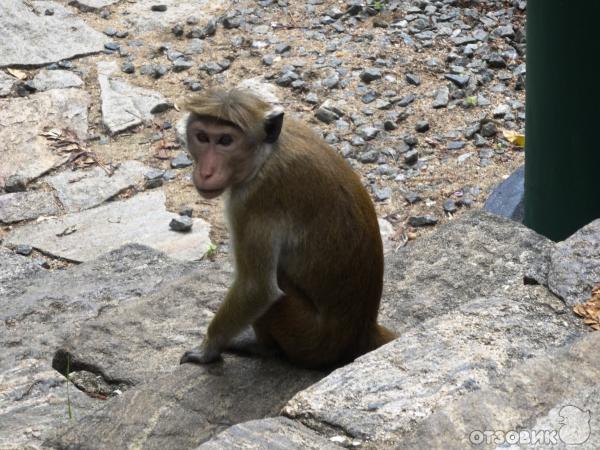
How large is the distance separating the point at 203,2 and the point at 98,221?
403 cm

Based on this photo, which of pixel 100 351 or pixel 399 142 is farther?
pixel 399 142

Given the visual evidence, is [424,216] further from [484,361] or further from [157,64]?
[484,361]

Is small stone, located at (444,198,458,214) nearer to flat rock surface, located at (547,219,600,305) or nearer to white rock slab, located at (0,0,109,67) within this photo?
flat rock surface, located at (547,219,600,305)

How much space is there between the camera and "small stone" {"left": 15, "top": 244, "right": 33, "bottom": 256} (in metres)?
8.16

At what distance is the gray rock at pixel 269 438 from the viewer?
3186 millimetres

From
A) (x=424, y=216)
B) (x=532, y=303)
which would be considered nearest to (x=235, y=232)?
(x=532, y=303)

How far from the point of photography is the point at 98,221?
28.1 feet

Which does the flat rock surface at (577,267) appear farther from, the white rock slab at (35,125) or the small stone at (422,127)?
the white rock slab at (35,125)

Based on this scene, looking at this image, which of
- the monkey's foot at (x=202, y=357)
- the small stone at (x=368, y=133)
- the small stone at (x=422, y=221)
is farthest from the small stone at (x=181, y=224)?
the monkey's foot at (x=202, y=357)

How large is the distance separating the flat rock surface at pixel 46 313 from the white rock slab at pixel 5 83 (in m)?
2.51

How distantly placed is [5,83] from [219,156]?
615 centimetres

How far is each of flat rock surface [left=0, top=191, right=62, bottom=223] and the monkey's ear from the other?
4.44 m

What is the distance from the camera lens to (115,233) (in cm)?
836

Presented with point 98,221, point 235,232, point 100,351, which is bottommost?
point 98,221
